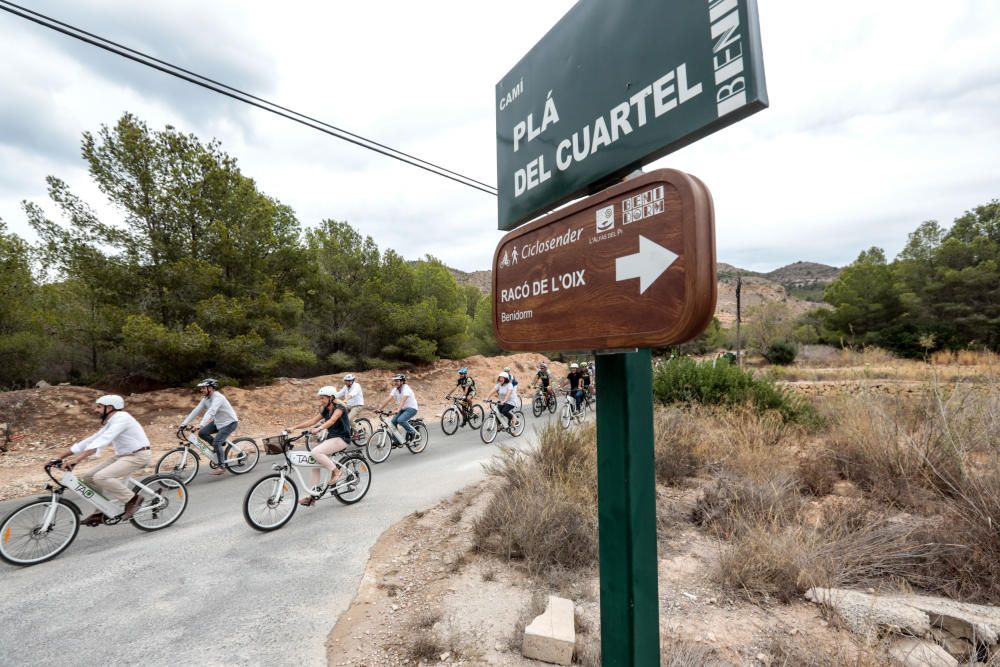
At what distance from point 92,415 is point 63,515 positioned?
394 inches

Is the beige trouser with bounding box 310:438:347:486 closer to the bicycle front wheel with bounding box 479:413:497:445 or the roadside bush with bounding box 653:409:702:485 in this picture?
the roadside bush with bounding box 653:409:702:485

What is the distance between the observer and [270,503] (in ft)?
18.4

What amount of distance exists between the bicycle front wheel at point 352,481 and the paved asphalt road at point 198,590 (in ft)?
0.53

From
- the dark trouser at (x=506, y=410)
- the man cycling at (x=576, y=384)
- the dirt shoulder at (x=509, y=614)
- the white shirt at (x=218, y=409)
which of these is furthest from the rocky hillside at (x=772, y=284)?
the dirt shoulder at (x=509, y=614)

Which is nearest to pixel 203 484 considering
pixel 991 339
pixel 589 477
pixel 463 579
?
pixel 463 579

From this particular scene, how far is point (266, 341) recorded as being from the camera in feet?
55.6

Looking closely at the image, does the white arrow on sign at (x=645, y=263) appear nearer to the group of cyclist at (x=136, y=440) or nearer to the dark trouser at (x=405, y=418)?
the group of cyclist at (x=136, y=440)

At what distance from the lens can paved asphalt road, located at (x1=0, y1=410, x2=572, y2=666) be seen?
320 cm

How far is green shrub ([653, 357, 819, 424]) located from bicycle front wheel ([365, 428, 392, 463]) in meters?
5.86

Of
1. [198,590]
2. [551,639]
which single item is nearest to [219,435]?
[198,590]

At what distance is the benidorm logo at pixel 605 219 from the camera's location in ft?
4.79

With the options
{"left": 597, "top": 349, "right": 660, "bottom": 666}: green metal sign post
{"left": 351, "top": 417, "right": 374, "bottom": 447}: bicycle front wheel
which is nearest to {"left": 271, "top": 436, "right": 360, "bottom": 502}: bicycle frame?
{"left": 351, "top": 417, "right": 374, "bottom": 447}: bicycle front wheel

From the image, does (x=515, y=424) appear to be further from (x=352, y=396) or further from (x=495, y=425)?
(x=352, y=396)

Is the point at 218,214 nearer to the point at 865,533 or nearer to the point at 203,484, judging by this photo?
the point at 203,484
